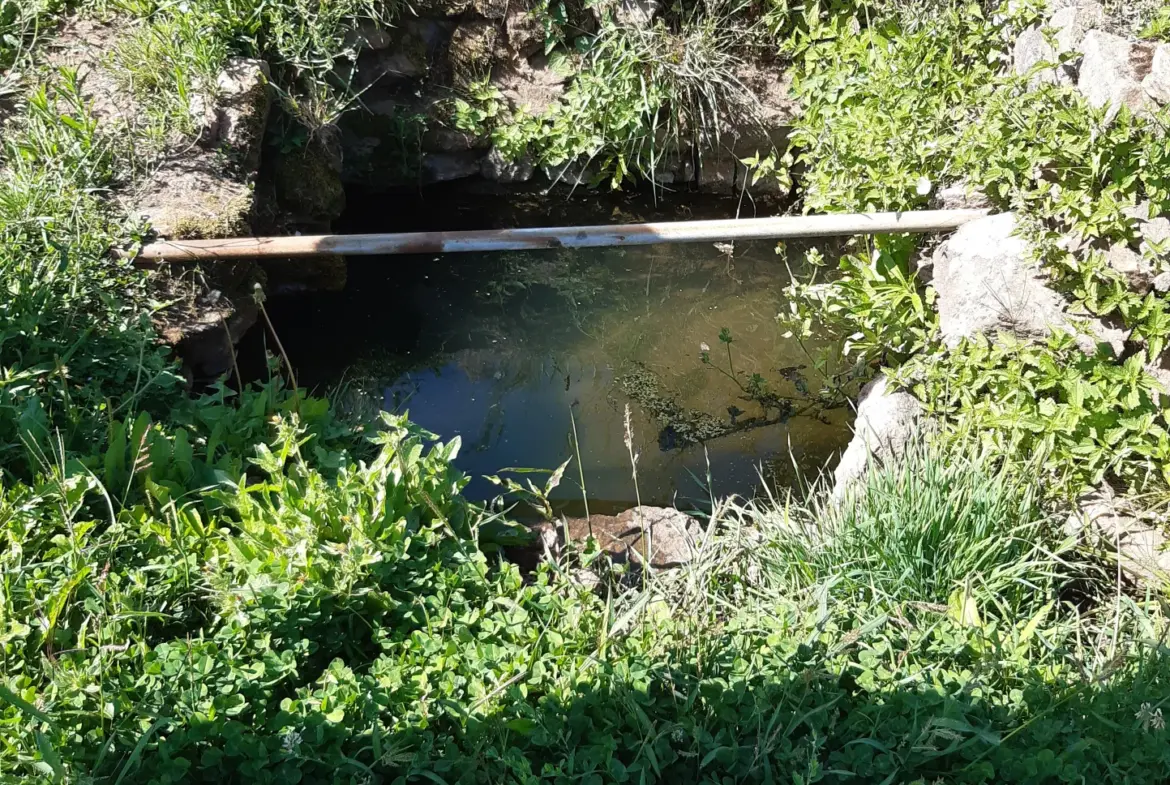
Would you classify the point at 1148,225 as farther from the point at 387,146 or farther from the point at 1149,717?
the point at 387,146

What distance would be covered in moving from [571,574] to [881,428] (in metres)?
1.60

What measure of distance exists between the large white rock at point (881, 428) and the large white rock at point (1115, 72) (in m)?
1.32

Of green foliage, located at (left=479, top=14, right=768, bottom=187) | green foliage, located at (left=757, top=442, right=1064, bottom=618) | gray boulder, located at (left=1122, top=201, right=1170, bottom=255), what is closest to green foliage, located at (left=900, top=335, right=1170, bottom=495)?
green foliage, located at (left=757, top=442, right=1064, bottom=618)

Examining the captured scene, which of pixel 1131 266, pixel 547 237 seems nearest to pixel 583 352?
pixel 547 237

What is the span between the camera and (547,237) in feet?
11.5

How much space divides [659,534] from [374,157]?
3554mm

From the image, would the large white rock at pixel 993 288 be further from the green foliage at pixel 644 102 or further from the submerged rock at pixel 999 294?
the green foliage at pixel 644 102

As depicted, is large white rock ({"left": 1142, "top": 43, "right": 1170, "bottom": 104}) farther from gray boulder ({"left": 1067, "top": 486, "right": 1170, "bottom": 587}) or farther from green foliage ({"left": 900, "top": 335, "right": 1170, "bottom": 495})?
gray boulder ({"left": 1067, "top": 486, "right": 1170, "bottom": 587})

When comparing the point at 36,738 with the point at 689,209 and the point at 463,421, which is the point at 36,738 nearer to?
the point at 463,421

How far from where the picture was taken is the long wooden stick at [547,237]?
3.45 meters

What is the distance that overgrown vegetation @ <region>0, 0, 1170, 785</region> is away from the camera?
1990mm

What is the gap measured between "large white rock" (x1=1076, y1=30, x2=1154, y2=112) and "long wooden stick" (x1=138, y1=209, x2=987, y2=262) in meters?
0.59

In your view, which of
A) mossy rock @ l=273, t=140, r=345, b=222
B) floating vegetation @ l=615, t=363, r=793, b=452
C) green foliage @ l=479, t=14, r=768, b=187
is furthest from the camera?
green foliage @ l=479, t=14, r=768, b=187

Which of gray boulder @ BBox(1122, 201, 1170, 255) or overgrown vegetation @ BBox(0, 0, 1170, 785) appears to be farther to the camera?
gray boulder @ BBox(1122, 201, 1170, 255)
